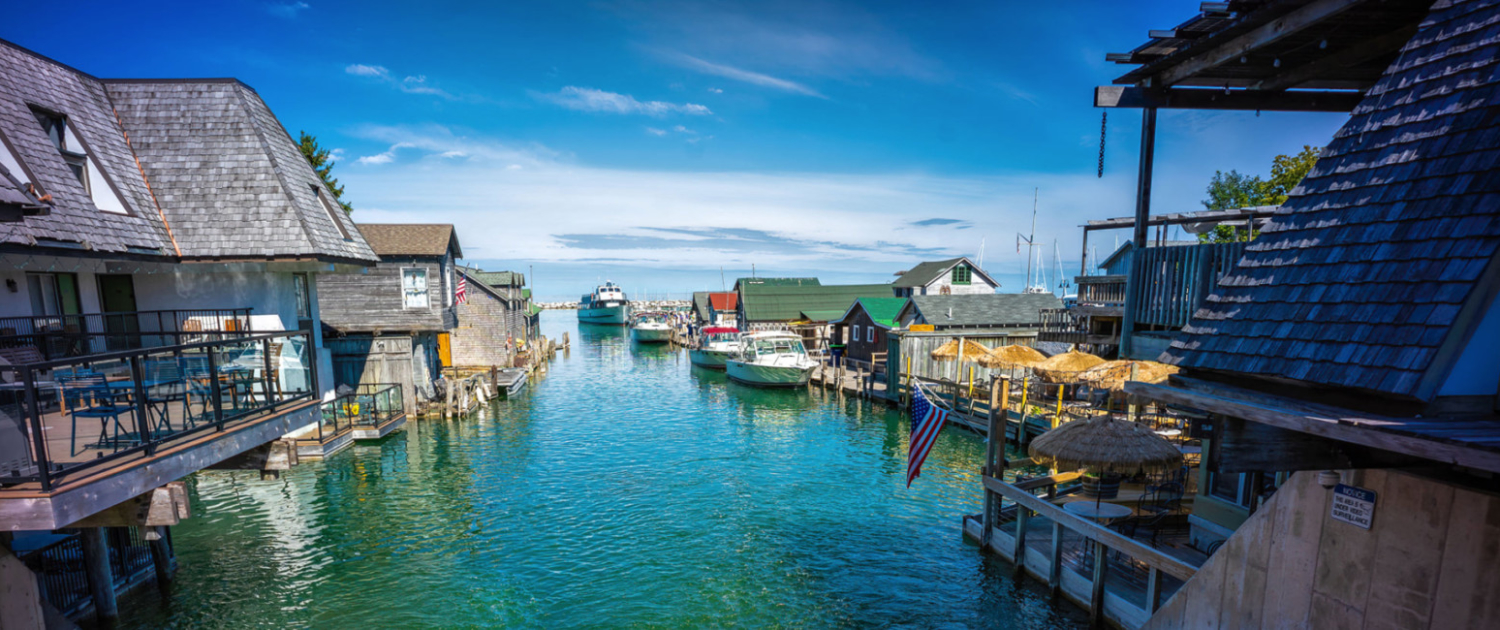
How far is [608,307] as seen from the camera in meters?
100

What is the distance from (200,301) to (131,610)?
662 centimetres

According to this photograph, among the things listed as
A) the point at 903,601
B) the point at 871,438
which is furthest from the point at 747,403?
the point at 903,601

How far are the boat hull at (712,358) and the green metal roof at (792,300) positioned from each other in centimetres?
662

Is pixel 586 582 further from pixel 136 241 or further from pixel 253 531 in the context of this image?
pixel 136 241

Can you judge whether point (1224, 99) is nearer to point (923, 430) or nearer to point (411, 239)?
point (923, 430)

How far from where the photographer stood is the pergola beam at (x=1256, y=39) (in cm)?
552

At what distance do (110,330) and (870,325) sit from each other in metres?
34.4

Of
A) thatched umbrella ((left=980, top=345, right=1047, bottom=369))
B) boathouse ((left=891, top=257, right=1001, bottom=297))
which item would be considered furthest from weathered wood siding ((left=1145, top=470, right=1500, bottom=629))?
boathouse ((left=891, top=257, right=1001, bottom=297))

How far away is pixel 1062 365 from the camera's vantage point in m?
22.1

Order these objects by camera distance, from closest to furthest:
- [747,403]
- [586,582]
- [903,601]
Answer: [903,601]
[586,582]
[747,403]

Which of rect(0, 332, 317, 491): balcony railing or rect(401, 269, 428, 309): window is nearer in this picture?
rect(0, 332, 317, 491): balcony railing

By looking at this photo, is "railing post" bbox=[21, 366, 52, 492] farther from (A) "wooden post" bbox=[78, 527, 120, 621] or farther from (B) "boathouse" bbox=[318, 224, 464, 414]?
(B) "boathouse" bbox=[318, 224, 464, 414]

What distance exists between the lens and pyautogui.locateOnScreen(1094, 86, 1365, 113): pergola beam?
748 centimetres

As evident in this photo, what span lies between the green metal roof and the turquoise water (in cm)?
2733
